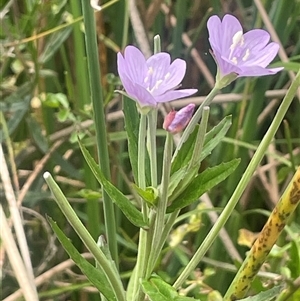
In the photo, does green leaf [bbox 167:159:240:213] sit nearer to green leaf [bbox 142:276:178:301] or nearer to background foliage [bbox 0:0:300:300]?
green leaf [bbox 142:276:178:301]

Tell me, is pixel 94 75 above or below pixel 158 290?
above

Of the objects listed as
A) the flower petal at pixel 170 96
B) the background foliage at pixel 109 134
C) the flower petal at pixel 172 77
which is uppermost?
the flower petal at pixel 172 77

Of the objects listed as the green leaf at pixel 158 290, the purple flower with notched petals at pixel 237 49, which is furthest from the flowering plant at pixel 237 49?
the green leaf at pixel 158 290

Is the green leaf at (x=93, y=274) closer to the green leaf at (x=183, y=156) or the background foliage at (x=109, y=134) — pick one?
the green leaf at (x=183, y=156)

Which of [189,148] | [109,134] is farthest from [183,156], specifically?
[109,134]

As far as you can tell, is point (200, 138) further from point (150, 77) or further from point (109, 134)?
point (109, 134)

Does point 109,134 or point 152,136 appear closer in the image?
point 152,136

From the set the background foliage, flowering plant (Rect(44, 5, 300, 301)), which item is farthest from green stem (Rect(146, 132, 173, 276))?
the background foliage

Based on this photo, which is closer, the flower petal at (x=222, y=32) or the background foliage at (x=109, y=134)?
the flower petal at (x=222, y=32)
